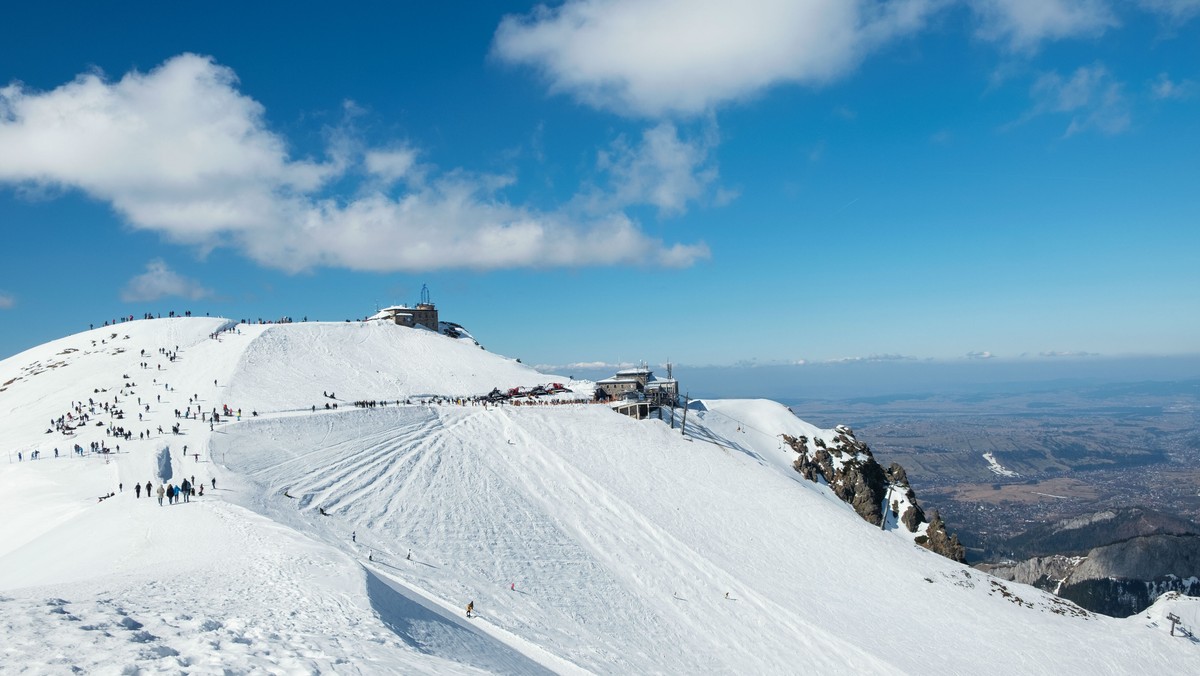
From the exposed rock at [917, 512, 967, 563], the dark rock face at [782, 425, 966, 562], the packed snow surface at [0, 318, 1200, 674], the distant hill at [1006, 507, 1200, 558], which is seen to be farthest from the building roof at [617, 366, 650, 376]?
the distant hill at [1006, 507, 1200, 558]

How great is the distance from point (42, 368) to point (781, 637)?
80.0 metres

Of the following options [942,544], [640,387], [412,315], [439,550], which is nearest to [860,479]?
[942,544]

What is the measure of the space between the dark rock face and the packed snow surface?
2835mm

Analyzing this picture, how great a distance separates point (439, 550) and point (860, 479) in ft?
150

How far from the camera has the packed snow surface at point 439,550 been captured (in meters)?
15.0

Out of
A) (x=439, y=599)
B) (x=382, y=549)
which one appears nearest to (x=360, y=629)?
(x=439, y=599)

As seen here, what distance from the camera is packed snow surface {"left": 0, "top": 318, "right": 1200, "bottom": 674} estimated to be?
14977 millimetres

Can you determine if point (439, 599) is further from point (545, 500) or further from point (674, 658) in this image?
point (545, 500)

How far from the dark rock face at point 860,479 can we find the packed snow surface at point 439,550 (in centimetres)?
284

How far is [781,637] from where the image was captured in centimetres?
3131

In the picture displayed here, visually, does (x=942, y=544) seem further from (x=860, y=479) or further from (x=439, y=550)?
(x=439, y=550)

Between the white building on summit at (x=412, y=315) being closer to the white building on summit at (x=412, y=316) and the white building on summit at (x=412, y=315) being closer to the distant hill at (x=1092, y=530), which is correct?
the white building on summit at (x=412, y=316)

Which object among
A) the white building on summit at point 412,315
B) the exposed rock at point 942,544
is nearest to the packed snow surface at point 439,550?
the exposed rock at point 942,544

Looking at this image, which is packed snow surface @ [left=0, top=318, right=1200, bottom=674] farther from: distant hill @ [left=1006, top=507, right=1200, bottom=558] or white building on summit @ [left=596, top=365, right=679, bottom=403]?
distant hill @ [left=1006, top=507, right=1200, bottom=558]
